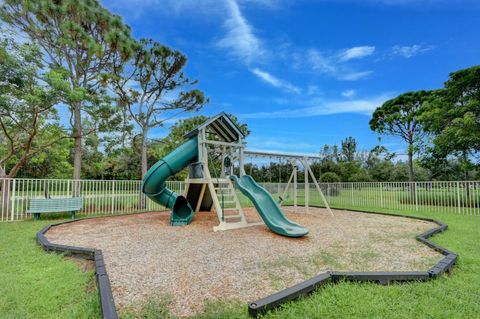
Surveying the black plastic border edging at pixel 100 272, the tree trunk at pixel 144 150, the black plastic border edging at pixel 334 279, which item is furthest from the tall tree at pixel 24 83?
the black plastic border edging at pixel 334 279

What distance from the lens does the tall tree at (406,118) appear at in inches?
684

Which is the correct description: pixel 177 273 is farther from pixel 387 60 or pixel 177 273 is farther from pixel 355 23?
pixel 387 60

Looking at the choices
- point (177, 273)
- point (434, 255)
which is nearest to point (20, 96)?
point (177, 273)

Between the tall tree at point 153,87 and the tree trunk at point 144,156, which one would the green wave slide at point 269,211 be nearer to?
the tree trunk at point 144,156

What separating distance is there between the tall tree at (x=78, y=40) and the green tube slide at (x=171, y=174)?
16.5ft

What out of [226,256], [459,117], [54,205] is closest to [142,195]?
[54,205]

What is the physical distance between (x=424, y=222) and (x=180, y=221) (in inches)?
301

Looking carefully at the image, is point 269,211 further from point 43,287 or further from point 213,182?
point 43,287

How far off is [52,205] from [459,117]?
61.3 ft

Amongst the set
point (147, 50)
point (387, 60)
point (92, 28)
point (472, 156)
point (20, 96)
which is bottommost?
point (472, 156)

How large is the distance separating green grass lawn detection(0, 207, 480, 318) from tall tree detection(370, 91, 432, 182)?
16.7 m

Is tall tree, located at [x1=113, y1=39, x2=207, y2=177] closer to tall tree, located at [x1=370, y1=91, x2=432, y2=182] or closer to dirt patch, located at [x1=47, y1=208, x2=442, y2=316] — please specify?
dirt patch, located at [x1=47, y1=208, x2=442, y2=316]

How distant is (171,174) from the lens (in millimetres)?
7484

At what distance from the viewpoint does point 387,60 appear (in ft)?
34.0
